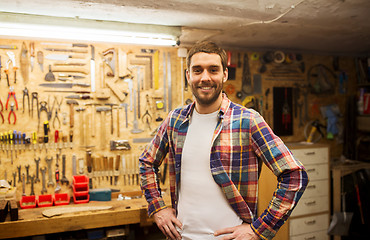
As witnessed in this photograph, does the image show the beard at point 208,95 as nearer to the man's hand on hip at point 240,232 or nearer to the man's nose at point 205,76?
the man's nose at point 205,76

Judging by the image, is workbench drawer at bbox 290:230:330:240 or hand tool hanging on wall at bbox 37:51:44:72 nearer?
hand tool hanging on wall at bbox 37:51:44:72

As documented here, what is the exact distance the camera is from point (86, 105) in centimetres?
344

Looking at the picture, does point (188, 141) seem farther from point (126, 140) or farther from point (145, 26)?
point (126, 140)

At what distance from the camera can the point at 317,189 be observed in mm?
3889

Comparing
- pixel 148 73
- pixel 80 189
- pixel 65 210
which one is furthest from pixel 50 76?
pixel 65 210

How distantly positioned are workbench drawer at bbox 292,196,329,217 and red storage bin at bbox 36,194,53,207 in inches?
106

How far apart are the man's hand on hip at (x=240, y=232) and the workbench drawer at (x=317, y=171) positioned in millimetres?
2553

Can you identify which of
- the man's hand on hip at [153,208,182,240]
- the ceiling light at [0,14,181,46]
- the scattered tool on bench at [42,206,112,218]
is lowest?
the scattered tool on bench at [42,206,112,218]

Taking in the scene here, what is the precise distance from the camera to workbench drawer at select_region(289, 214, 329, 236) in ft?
12.3

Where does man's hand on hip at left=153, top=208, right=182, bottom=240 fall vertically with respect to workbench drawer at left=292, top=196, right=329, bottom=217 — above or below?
above

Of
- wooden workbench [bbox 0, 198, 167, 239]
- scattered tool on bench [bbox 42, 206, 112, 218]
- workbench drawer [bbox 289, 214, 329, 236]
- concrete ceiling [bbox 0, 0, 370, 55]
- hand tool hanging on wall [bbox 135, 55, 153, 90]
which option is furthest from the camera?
workbench drawer [bbox 289, 214, 329, 236]

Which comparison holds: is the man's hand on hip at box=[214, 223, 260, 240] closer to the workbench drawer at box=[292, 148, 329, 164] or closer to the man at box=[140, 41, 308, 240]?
the man at box=[140, 41, 308, 240]

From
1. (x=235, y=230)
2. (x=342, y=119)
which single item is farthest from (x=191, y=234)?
(x=342, y=119)

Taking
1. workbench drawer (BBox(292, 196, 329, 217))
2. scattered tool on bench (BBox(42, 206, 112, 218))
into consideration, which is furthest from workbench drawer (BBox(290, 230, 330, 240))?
scattered tool on bench (BBox(42, 206, 112, 218))
